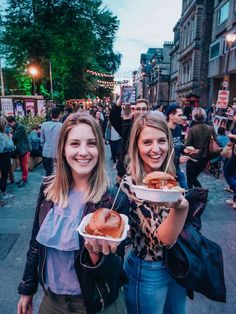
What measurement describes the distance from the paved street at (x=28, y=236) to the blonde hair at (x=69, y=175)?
217 centimetres

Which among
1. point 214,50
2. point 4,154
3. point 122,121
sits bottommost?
point 4,154

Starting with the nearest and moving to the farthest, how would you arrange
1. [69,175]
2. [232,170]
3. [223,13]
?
[69,175]
[232,170]
[223,13]

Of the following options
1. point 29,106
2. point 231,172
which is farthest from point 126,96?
point 29,106

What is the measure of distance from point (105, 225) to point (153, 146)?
850 mm

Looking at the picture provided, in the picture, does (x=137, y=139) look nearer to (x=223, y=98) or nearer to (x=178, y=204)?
(x=178, y=204)

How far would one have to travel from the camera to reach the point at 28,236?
16.5 ft

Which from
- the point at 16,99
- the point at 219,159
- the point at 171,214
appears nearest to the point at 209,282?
the point at 171,214

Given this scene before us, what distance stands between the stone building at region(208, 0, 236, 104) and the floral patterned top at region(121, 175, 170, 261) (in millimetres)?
25394

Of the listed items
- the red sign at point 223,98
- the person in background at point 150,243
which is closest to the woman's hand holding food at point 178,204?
the person in background at point 150,243

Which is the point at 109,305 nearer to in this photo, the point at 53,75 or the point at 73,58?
the point at 73,58

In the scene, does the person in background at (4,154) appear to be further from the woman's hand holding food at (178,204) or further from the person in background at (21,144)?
the woman's hand holding food at (178,204)

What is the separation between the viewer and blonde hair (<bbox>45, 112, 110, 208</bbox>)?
70.4 inches

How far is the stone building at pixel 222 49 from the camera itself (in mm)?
25453

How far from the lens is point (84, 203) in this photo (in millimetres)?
1757
